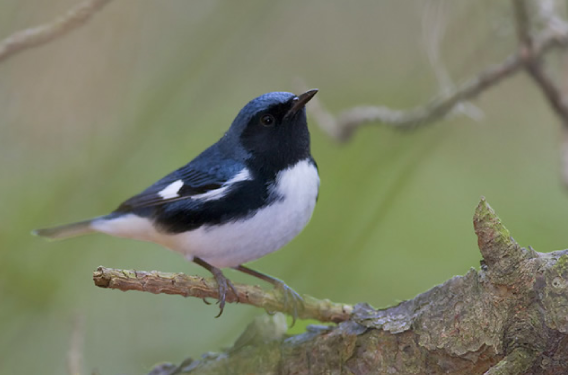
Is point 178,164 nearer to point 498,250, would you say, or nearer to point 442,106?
point 442,106

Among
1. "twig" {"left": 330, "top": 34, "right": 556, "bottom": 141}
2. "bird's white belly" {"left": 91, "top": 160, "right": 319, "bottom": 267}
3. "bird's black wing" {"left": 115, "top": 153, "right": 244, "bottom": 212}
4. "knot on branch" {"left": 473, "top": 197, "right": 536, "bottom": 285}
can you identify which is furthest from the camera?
"twig" {"left": 330, "top": 34, "right": 556, "bottom": 141}

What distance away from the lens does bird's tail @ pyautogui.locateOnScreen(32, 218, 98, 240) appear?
129 inches

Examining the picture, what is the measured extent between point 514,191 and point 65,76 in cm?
316

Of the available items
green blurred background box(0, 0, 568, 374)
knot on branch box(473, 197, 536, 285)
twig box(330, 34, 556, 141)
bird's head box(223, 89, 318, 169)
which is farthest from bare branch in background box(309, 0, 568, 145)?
knot on branch box(473, 197, 536, 285)

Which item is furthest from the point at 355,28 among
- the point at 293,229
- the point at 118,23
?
the point at 293,229

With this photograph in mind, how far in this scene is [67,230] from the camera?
133 inches

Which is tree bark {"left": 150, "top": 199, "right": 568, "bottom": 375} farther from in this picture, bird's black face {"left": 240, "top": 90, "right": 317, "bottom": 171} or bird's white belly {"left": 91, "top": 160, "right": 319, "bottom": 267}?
bird's black face {"left": 240, "top": 90, "right": 317, "bottom": 171}

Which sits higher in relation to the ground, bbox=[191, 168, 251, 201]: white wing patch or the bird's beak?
the bird's beak

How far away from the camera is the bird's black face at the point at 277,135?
302 centimetres

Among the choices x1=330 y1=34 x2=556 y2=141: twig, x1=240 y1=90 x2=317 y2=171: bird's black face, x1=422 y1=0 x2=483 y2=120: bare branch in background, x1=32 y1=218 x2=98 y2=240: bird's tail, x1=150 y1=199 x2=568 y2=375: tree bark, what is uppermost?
x1=422 y1=0 x2=483 y2=120: bare branch in background

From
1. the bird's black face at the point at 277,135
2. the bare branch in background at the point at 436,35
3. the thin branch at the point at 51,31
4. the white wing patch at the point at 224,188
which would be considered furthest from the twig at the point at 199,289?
the bare branch in background at the point at 436,35

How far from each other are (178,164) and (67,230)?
1.79 meters

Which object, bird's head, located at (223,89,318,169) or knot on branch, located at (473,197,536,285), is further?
bird's head, located at (223,89,318,169)

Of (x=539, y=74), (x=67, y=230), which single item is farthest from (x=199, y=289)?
(x=539, y=74)
